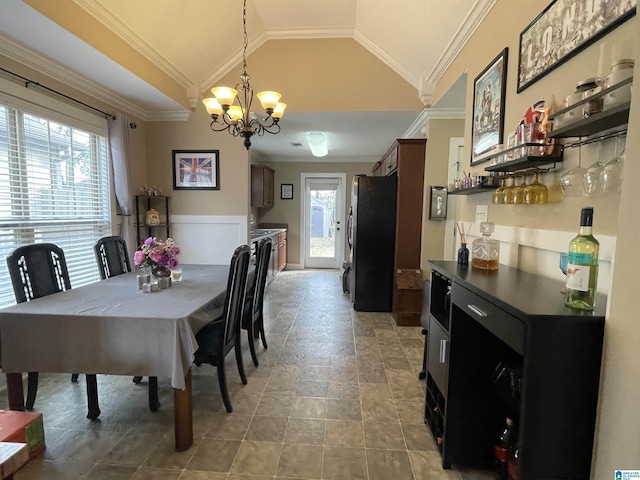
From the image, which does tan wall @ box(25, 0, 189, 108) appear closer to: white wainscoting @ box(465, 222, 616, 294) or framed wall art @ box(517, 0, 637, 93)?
framed wall art @ box(517, 0, 637, 93)

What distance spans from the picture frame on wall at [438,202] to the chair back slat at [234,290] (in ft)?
7.61

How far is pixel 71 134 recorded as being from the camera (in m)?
2.84

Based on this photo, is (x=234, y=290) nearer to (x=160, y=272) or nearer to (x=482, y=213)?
(x=160, y=272)

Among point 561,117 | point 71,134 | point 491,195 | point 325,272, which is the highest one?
point 71,134

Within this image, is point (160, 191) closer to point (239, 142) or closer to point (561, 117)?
point (239, 142)

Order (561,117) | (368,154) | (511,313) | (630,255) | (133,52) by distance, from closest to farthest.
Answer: (630,255), (511,313), (561,117), (133,52), (368,154)

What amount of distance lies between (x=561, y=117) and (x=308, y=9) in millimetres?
2879

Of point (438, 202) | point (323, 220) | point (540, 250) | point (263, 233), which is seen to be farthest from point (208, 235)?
point (540, 250)

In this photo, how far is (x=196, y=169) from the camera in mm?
3918

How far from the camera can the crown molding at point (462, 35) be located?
2.06m

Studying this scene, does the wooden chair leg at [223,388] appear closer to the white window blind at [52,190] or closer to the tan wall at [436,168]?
the white window blind at [52,190]

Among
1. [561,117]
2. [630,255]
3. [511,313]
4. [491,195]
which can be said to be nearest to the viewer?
[630,255]

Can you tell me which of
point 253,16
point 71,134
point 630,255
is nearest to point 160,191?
point 71,134

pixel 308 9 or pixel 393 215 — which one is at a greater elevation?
pixel 308 9
